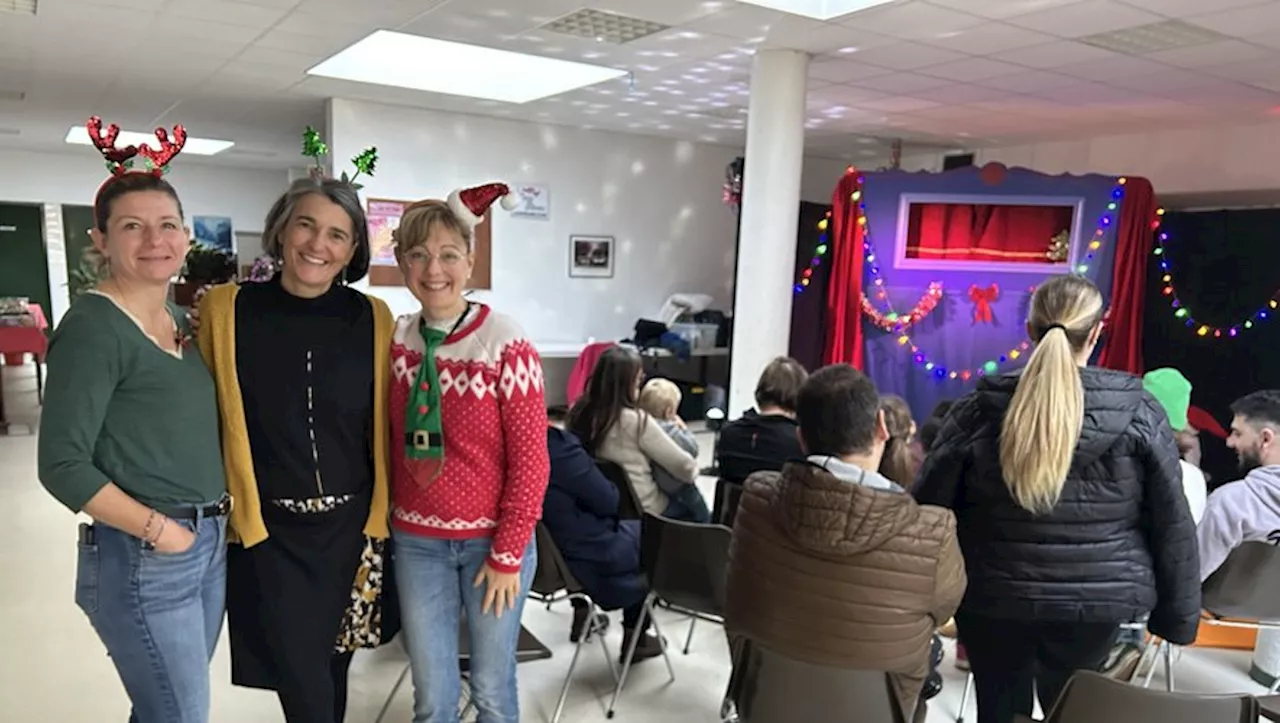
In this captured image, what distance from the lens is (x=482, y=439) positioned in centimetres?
175

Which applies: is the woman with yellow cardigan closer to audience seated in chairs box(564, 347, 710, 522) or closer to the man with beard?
audience seated in chairs box(564, 347, 710, 522)

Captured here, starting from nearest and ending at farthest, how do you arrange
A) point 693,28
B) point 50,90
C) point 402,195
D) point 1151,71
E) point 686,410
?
point 693,28 < point 1151,71 < point 50,90 < point 402,195 < point 686,410

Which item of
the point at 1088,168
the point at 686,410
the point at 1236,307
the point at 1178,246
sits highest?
the point at 1088,168

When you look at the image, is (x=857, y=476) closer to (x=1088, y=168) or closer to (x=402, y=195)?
(x=402, y=195)

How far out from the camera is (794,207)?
5.12 meters

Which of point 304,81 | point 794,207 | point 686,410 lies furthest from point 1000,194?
point 304,81

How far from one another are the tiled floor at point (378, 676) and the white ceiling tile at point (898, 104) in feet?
13.3

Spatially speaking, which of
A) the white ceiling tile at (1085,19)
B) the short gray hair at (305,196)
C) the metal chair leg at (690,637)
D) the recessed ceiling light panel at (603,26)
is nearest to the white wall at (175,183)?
the recessed ceiling light panel at (603,26)

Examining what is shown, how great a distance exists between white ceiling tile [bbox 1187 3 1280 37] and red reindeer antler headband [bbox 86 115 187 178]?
4.12 meters

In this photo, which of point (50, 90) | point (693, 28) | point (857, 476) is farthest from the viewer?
point (50, 90)

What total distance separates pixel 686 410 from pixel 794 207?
3.15 meters

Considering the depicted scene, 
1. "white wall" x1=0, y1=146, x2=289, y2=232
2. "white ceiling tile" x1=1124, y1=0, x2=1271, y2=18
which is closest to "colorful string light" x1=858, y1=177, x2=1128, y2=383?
"white ceiling tile" x1=1124, y1=0, x2=1271, y2=18

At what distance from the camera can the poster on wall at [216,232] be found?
471 inches

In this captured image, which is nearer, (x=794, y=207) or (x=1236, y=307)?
(x=794, y=207)
